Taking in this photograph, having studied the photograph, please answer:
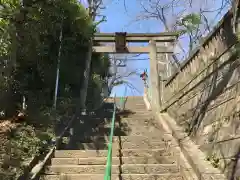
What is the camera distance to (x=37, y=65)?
901 centimetres

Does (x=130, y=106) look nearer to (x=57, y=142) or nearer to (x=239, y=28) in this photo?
(x=57, y=142)

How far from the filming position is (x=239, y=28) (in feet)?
14.7

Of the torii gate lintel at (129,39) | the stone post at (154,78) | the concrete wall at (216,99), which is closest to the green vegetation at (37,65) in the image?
the torii gate lintel at (129,39)

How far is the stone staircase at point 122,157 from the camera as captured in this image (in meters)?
5.35

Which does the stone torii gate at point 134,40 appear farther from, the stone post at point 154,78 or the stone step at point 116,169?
the stone step at point 116,169

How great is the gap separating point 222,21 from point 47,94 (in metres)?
5.40

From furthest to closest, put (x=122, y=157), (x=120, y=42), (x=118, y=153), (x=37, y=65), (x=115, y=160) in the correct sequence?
(x=120, y=42), (x=37, y=65), (x=118, y=153), (x=122, y=157), (x=115, y=160)

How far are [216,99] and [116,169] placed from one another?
2.05 m

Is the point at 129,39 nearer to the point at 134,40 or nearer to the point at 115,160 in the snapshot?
the point at 134,40

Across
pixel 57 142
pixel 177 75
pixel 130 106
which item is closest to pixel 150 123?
pixel 177 75

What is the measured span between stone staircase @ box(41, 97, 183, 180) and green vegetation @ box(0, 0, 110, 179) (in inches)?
24.3

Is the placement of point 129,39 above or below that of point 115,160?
above

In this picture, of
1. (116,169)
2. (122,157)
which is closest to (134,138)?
(122,157)

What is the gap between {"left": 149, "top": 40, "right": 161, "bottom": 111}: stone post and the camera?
392 inches
